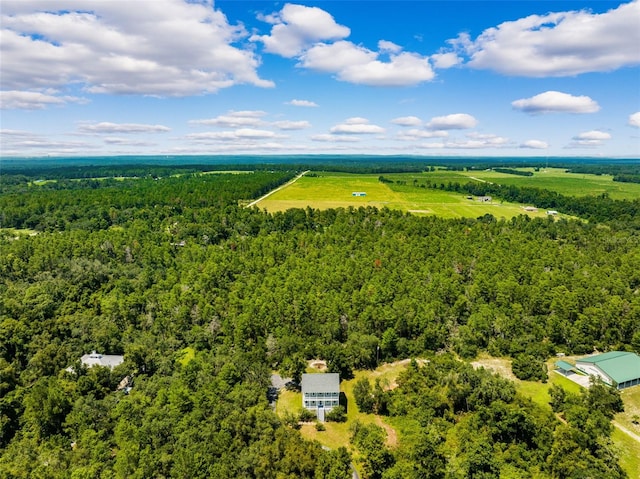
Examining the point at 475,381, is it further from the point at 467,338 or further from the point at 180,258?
the point at 180,258

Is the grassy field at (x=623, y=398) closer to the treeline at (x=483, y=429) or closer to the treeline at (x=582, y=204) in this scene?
the treeline at (x=483, y=429)

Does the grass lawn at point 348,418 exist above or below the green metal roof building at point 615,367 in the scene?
below

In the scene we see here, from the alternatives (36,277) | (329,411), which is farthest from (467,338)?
(36,277)

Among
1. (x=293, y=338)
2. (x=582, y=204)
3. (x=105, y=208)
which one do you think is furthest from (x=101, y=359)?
(x=582, y=204)

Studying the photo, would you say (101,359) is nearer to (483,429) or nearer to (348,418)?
(348,418)

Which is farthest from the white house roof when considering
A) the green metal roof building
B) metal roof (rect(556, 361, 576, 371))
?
the green metal roof building

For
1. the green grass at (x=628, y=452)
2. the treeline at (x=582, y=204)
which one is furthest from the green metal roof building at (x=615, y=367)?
the treeline at (x=582, y=204)
